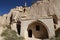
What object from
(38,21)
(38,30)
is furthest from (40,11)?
(38,30)

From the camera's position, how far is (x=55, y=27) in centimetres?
2714

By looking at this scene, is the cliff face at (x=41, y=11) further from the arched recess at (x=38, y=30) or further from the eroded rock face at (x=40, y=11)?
the arched recess at (x=38, y=30)

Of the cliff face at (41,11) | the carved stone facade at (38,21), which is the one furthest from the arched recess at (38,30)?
the cliff face at (41,11)

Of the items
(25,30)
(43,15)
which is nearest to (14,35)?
(25,30)

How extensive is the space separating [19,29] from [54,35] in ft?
25.5

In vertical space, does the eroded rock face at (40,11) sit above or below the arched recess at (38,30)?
above

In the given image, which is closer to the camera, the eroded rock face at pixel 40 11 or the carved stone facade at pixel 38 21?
the carved stone facade at pixel 38 21

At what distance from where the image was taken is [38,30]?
2834cm

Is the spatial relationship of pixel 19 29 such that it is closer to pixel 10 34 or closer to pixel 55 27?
pixel 10 34

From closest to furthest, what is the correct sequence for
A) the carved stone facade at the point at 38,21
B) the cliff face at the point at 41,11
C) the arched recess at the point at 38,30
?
the carved stone facade at the point at 38,21 → the arched recess at the point at 38,30 → the cliff face at the point at 41,11

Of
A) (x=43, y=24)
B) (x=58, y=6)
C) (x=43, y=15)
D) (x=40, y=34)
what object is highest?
(x=58, y=6)

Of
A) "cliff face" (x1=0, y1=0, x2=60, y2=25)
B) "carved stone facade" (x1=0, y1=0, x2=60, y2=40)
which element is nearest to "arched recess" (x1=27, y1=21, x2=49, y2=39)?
"carved stone facade" (x1=0, y1=0, x2=60, y2=40)

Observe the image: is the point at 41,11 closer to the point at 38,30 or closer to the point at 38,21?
the point at 38,21

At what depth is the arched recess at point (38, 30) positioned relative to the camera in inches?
1094
